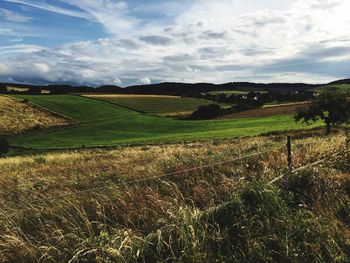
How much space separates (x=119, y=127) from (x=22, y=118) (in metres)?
23.3

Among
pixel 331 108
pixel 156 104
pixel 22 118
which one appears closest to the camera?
pixel 331 108

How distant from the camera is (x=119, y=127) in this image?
297ft

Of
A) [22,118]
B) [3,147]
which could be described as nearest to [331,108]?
[3,147]

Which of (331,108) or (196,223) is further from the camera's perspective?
(331,108)

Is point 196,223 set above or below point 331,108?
above

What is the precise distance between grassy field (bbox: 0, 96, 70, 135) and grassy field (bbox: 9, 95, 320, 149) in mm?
4217

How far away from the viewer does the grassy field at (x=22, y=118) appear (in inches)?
3563

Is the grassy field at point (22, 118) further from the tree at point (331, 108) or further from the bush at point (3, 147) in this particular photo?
the tree at point (331, 108)

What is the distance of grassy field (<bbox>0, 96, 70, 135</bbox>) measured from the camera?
9050 centimetres

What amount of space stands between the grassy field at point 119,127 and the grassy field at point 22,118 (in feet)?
13.8

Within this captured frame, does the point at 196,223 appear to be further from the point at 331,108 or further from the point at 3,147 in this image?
the point at 3,147

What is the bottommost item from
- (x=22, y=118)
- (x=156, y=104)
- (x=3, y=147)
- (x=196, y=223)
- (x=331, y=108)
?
(x=3, y=147)

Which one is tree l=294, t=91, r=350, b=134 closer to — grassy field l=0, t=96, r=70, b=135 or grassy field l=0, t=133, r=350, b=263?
grassy field l=0, t=133, r=350, b=263

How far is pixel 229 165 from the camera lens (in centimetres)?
985
